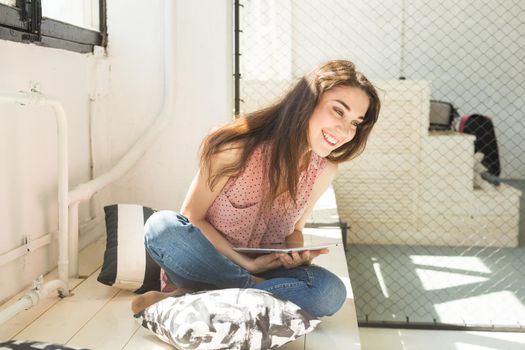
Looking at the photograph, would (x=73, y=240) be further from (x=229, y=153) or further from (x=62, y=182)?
(x=229, y=153)

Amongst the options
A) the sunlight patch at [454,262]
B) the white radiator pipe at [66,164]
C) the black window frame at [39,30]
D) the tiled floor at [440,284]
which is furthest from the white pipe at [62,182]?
the sunlight patch at [454,262]

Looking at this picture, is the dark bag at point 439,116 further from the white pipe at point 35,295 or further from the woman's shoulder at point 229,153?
the white pipe at point 35,295

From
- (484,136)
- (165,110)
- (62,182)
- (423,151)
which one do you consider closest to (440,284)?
(423,151)

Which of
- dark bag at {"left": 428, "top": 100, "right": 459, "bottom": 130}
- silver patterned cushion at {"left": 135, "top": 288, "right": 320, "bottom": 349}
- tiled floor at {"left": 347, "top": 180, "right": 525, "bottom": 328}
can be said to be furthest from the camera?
dark bag at {"left": 428, "top": 100, "right": 459, "bottom": 130}

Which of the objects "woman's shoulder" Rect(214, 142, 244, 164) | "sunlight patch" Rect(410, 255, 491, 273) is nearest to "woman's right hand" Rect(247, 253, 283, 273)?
"woman's shoulder" Rect(214, 142, 244, 164)

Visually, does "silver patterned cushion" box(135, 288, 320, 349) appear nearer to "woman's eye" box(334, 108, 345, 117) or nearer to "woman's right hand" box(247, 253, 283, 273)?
"woman's right hand" box(247, 253, 283, 273)

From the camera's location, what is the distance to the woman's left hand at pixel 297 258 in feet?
4.96

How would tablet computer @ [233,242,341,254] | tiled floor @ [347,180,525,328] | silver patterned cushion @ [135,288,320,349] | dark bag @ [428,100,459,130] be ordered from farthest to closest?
dark bag @ [428,100,459,130], tiled floor @ [347,180,525,328], tablet computer @ [233,242,341,254], silver patterned cushion @ [135,288,320,349]

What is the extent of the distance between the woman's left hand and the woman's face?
0.84 feet

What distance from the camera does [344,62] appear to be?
1590mm

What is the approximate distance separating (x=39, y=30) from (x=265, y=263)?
3.19ft

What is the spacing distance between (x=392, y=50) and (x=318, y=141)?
3.95 metres

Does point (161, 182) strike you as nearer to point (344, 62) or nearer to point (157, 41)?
point (157, 41)

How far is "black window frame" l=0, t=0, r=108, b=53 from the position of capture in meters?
1.72
